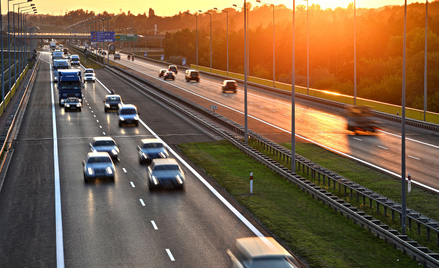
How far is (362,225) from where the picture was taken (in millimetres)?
24516

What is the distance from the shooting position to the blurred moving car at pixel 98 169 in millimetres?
33281

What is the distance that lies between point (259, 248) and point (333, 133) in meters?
35.5

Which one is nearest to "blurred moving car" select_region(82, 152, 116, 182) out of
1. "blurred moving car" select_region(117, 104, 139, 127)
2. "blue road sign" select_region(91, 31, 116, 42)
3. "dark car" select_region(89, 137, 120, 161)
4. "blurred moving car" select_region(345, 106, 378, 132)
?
"dark car" select_region(89, 137, 120, 161)

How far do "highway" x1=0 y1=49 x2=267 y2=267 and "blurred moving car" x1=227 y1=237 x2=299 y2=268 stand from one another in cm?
377

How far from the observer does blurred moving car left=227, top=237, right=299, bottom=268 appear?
1541cm

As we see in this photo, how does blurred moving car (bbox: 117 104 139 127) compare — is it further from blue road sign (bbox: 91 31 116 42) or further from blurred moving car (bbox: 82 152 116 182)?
blue road sign (bbox: 91 31 116 42)

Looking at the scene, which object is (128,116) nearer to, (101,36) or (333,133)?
(333,133)

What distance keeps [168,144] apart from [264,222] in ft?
70.6

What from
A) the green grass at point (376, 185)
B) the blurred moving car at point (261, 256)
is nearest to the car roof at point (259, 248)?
the blurred moving car at point (261, 256)

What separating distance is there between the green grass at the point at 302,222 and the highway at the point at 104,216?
41.1 inches

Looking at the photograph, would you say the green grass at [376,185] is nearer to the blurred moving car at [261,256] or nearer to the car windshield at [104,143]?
the blurred moving car at [261,256]

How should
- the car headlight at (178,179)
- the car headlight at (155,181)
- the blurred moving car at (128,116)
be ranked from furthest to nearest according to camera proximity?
the blurred moving car at (128,116)
the car headlight at (178,179)
the car headlight at (155,181)

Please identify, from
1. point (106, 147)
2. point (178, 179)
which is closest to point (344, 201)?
point (178, 179)

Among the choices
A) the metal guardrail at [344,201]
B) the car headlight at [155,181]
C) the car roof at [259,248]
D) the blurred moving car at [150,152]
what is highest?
the car roof at [259,248]
